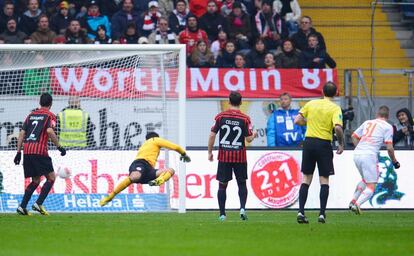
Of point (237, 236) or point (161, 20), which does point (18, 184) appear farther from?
point (237, 236)

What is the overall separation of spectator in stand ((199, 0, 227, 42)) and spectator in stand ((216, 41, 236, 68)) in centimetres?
123

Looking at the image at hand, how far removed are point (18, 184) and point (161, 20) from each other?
6293 millimetres

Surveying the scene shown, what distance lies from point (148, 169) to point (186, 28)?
771 cm

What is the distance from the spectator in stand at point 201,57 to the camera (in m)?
25.7

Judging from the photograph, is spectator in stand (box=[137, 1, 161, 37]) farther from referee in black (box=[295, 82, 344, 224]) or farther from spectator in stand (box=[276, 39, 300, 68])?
referee in black (box=[295, 82, 344, 224])

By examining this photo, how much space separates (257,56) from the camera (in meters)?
26.2

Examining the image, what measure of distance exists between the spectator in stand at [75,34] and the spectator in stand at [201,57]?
8.09 ft

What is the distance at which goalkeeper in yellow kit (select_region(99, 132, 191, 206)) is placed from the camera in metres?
19.4

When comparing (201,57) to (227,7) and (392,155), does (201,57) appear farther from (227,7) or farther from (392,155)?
(392,155)

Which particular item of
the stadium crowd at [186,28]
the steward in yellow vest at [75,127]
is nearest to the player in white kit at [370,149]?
the steward in yellow vest at [75,127]

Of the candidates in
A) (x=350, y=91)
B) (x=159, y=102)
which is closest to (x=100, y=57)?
(x=159, y=102)

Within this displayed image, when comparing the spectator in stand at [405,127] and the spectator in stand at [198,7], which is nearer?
the spectator in stand at [405,127]

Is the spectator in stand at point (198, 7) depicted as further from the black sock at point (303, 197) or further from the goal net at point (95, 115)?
the black sock at point (303, 197)

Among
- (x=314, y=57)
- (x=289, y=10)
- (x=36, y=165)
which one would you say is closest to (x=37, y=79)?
(x=36, y=165)
